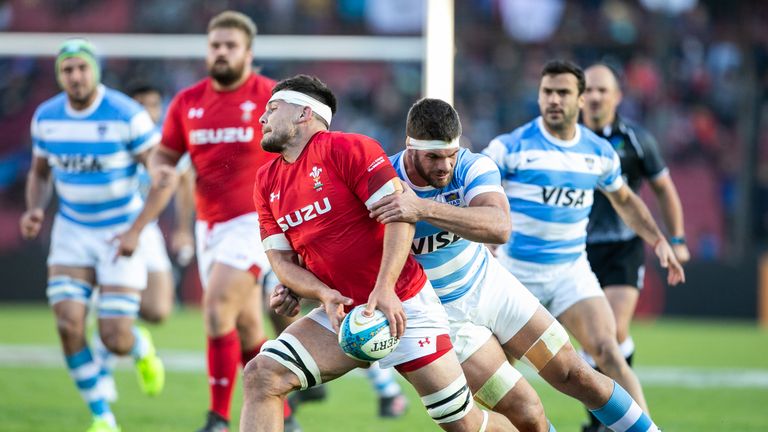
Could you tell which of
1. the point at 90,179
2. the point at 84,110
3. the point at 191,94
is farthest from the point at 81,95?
the point at 191,94

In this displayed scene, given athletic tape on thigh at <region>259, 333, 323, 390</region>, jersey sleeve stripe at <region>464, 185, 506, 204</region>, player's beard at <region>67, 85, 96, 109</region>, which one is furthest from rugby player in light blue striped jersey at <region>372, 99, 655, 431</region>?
player's beard at <region>67, 85, 96, 109</region>

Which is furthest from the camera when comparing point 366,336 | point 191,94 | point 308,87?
point 191,94

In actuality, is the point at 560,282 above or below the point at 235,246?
below

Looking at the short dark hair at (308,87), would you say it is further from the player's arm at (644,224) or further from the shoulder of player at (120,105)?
the shoulder of player at (120,105)

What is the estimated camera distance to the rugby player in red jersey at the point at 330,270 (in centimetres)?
519

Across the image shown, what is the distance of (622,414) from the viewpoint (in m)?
5.99

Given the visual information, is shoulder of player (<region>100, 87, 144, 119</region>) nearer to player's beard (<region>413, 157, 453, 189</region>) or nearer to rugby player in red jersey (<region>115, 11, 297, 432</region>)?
rugby player in red jersey (<region>115, 11, 297, 432</region>)

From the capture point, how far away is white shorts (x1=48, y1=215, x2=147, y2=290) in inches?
324

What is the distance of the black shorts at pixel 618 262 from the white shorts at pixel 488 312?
236 centimetres

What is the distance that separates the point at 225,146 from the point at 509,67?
13.5 m

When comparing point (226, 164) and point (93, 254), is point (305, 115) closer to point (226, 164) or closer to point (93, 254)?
point (226, 164)

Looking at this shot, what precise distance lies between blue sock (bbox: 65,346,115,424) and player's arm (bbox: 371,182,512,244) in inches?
139

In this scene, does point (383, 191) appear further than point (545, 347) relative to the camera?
No

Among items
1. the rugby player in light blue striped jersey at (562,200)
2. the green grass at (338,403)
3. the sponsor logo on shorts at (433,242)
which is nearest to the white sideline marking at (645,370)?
the green grass at (338,403)
